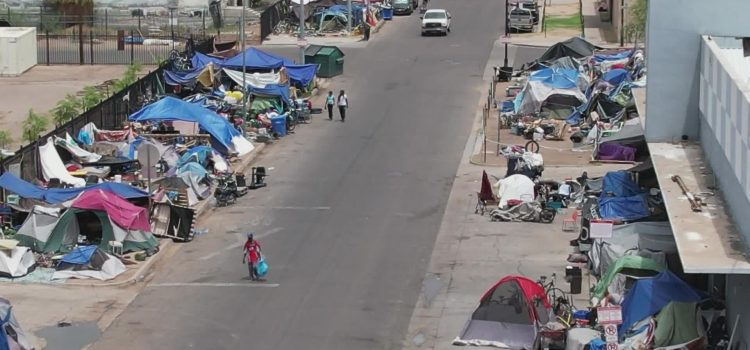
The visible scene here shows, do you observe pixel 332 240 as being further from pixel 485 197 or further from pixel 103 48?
pixel 103 48

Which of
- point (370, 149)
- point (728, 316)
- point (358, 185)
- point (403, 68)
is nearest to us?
point (728, 316)

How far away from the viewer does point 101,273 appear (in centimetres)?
3300

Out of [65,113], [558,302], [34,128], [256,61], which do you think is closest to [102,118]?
[65,113]

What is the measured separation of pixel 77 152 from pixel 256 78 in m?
12.9

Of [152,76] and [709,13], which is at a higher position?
[709,13]

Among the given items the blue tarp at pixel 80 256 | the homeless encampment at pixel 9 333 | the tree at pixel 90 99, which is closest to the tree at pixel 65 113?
the tree at pixel 90 99

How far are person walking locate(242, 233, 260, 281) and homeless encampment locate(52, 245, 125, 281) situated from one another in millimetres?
2820

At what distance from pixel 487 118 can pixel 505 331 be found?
25189mm

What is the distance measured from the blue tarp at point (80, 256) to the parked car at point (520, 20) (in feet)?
145

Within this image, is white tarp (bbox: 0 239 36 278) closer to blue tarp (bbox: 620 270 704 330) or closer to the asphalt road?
the asphalt road

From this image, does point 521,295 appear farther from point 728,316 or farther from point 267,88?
point 267,88

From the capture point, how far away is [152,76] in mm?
53875

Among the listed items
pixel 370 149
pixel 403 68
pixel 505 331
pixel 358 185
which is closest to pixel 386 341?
pixel 505 331

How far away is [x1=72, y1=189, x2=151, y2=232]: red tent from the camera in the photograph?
114ft
